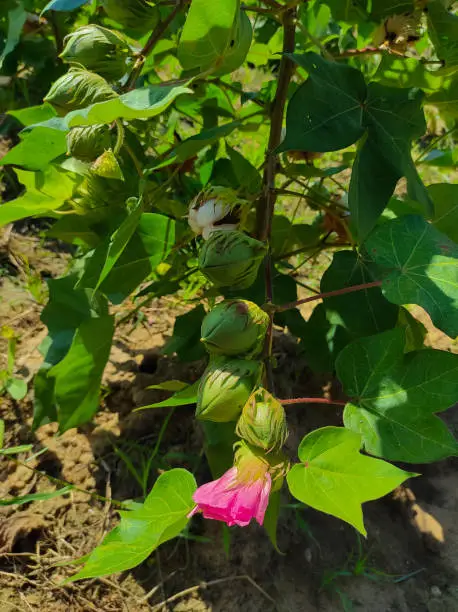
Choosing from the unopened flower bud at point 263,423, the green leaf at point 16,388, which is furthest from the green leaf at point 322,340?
the green leaf at point 16,388

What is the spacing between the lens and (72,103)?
673 millimetres

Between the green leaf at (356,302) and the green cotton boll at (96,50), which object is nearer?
the green cotton boll at (96,50)

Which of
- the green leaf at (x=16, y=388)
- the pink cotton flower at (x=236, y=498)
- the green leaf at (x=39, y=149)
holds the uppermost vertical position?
the green leaf at (x=39, y=149)

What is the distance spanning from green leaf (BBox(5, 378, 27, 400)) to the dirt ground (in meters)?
0.02

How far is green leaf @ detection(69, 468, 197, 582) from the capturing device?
0.63m

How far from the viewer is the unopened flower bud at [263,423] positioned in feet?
2.03

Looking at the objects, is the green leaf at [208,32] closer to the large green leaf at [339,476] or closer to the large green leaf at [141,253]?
the large green leaf at [141,253]

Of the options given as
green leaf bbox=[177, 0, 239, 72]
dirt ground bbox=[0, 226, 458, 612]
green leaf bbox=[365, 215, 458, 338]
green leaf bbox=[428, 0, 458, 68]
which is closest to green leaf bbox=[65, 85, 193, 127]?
green leaf bbox=[177, 0, 239, 72]

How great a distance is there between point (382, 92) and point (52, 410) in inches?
31.4

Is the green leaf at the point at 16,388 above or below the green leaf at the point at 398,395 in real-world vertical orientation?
below

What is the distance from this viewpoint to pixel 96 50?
2.36 feet

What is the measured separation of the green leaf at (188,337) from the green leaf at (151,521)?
450mm

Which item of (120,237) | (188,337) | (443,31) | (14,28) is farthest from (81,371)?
(443,31)

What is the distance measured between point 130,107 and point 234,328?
0.27 metres
